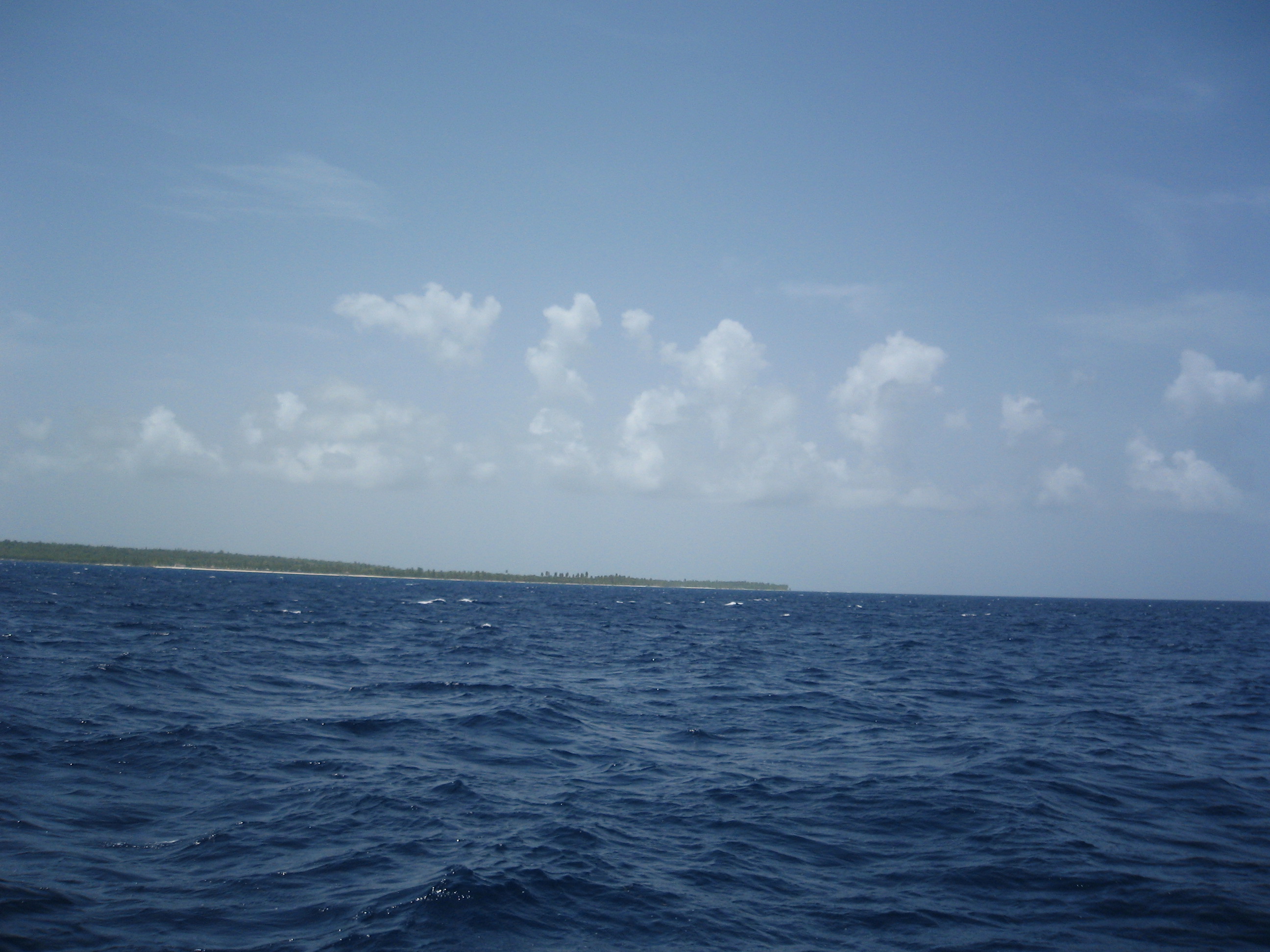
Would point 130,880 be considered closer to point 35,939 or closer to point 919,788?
point 35,939

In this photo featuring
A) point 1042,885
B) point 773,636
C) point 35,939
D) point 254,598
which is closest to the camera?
point 35,939

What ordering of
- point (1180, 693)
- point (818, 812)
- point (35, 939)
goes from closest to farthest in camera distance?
point (35, 939), point (818, 812), point (1180, 693)

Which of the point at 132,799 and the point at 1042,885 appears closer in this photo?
the point at 1042,885

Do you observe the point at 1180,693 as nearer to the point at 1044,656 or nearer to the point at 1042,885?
the point at 1044,656

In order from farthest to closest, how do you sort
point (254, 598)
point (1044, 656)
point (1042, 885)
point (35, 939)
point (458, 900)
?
1. point (254, 598)
2. point (1044, 656)
3. point (1042, 885)
4. point (458, 900)
5. point (35, 939)

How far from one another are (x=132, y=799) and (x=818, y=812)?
47.3 ft

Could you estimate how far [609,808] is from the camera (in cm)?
1728

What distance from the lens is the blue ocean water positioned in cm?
1171

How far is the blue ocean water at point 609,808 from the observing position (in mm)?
11711

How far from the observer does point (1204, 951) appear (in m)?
11.2

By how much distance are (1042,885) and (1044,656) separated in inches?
1803

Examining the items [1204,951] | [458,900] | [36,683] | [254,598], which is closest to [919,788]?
[1204,951]

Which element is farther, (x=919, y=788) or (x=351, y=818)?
(x=919, y=788)

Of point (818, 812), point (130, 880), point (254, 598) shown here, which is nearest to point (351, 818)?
point (130, 880)
